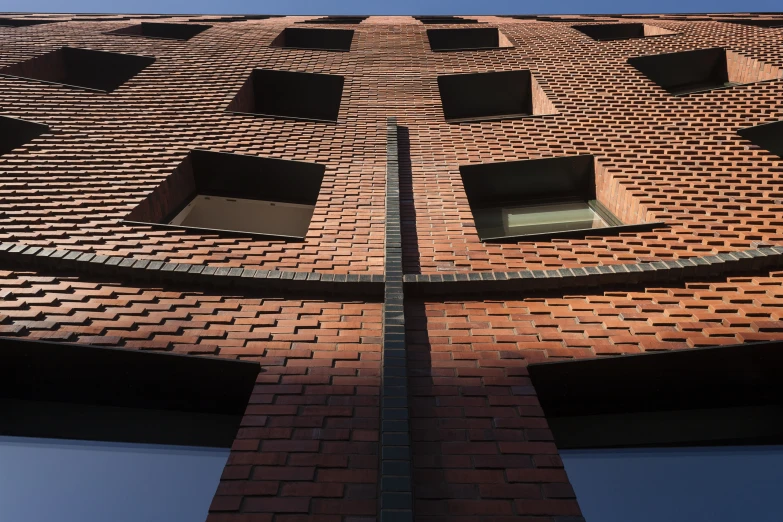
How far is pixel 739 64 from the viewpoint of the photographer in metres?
8.36

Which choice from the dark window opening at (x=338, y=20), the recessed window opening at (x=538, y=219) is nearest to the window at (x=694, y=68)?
the recessed window opening at (x=538, y=219)

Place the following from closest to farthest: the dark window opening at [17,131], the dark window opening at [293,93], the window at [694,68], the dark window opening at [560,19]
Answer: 1. the dark window opening at [17,131]
2. the dark window opening at [293,93]
3. the window at [694,68]
4. the dark window opening at [560,19]

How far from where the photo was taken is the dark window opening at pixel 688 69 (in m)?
8.69

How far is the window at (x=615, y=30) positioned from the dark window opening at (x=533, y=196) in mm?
6768

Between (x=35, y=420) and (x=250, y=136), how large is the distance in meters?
3.87

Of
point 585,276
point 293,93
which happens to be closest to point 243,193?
point 293,93

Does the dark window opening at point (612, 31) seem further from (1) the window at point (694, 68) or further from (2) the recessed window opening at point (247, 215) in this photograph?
(2) the recessed window opening at point (247, 215)

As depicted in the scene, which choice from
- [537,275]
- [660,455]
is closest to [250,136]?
[537,275]

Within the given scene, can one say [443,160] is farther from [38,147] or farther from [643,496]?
[38,147]

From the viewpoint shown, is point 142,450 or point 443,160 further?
point 443,160

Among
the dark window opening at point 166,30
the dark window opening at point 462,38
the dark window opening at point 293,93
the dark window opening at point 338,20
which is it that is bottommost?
the dark window opening at point 293,93

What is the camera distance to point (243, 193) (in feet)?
20.2

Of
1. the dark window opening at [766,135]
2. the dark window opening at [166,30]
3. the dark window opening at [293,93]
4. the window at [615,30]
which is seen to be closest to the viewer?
the dark window opening at [766,135]

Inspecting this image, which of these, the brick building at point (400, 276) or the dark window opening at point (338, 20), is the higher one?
the dark window opening at point (338, 20)
